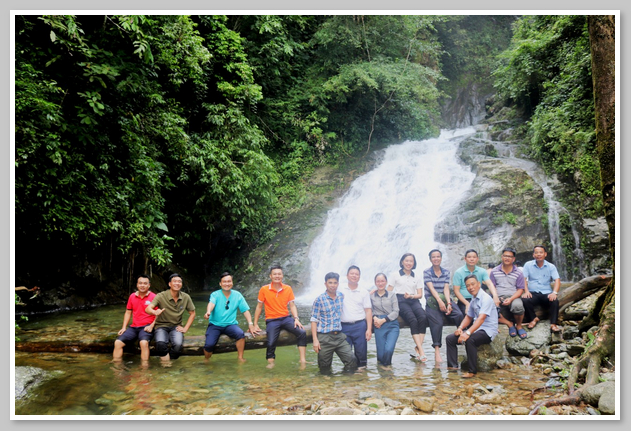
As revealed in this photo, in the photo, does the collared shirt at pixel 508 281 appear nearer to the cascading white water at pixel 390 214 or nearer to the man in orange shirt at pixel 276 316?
the man in orange shirt at pixel 276 316

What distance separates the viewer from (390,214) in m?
12.2

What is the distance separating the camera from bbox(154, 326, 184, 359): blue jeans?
4660mm

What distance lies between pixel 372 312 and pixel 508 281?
1.75 m

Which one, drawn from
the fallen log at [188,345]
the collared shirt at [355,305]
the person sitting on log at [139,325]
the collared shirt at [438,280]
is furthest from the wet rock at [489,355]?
the person sitting on log at [139,325]

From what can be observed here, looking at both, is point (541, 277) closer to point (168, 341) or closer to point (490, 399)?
point (490, 399)

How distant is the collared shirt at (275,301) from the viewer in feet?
15.4

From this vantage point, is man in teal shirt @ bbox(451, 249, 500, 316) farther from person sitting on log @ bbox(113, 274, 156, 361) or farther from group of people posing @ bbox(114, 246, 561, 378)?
person sitting on log @ bbox(113, 274, 156, 361)

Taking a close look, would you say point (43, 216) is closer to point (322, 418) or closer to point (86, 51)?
point (86, 51)

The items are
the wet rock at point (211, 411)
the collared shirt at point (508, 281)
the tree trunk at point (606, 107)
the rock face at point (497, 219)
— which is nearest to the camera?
the wet rock at point (211, 411)

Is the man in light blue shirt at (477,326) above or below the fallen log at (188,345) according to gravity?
above

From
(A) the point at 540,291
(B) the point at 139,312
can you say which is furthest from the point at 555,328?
(B) the point at 139,312

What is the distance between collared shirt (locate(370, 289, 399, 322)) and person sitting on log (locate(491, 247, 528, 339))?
1384mm

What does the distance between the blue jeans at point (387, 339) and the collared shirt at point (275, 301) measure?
1093 mm
